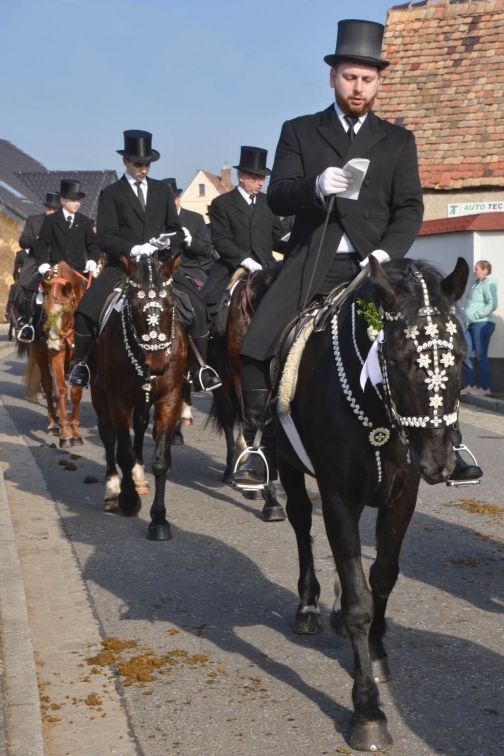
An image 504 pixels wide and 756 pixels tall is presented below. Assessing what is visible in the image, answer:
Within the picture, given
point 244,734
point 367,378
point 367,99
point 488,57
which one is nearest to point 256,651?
point 244,734

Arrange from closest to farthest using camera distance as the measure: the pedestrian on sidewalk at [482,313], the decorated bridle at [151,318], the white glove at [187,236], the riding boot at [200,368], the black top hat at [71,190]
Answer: the decorated bridle at [151,318] → the riding boot at [200,368] → the white glove at [187,236] → the black top hat at [71,190] → the pedestrian on sidewalk at [482,313]

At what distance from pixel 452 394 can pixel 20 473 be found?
7631mm

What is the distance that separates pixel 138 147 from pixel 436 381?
6.45 meters

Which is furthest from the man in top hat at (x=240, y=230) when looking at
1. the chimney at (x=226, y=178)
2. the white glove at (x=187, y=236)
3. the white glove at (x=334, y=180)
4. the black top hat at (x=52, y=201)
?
the chimney at (x=226, y=178)

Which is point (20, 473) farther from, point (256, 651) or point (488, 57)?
point (488, 57)

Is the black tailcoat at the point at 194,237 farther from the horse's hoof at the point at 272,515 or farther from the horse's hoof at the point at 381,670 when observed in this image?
the horse's hoof at the point at 381,670

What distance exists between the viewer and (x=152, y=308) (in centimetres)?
831

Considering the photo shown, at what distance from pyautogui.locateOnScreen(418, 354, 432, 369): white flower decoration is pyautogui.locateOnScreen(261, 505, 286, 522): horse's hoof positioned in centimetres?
494

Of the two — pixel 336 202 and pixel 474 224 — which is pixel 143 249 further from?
pixel 474 224

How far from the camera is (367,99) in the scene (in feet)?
17.8

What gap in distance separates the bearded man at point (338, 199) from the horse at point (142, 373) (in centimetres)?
273

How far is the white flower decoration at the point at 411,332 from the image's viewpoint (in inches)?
161

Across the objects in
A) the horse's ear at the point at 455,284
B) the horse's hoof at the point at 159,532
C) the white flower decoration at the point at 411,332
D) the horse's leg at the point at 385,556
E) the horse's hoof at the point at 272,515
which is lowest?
the horse's hoof at the point at 159,532

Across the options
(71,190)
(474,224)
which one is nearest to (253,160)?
(71,190)
